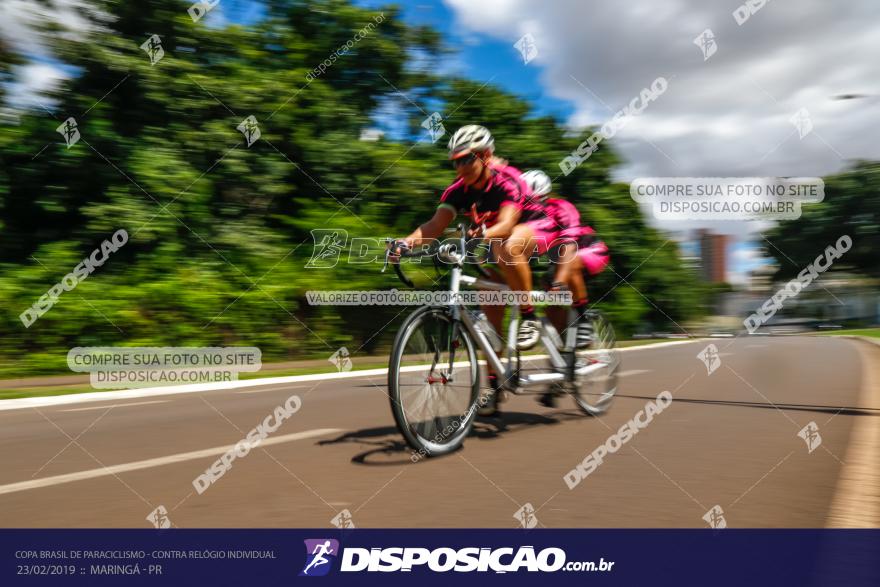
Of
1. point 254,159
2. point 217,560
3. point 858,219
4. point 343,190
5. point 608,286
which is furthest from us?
point 858,219

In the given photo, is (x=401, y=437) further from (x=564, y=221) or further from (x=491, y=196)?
(x=564, y=221)

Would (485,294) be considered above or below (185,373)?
below

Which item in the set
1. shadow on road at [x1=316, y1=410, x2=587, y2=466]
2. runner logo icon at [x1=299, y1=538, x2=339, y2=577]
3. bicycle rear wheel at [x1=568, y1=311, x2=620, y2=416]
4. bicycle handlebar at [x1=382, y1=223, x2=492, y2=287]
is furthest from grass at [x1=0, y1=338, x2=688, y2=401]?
runner logo icon at [x1=299, y1=538, x2=339, y2=577]

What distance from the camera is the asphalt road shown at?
3645 millimetres

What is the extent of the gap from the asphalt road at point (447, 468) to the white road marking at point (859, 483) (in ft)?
0.05

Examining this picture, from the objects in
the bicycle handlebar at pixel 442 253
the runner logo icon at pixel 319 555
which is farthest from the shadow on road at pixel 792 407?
the runner logo icon at pixel 319 555

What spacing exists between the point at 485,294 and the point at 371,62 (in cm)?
1564

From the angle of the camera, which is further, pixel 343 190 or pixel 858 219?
pixel 858 219

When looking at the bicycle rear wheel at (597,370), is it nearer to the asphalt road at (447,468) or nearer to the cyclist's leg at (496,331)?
the asphalt road at (447,468)

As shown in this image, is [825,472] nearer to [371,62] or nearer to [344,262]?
[344,262]

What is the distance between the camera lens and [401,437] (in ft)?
18.0

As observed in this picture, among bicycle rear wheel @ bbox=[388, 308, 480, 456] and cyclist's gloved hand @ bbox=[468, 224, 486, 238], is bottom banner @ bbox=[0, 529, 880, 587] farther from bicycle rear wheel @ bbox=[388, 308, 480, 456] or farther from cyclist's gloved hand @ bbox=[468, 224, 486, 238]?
cyclist's gloved hand @ bbox=[468, 224, 486, 238]

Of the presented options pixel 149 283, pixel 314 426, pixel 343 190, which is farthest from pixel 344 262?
pixel 314 426

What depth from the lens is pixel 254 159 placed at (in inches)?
647
